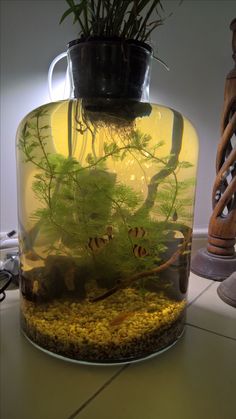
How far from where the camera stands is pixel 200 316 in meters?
0.53

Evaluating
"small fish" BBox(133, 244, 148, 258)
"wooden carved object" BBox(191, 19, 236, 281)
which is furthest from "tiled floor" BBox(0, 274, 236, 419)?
"wooden carved object" BBox(191, 19, 236, 281)

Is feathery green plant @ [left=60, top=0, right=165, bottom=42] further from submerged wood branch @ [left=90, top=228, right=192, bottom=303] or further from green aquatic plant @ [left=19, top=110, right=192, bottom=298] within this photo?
submerged wood branch @ [left=90, top=228, right=192, bottom=303]

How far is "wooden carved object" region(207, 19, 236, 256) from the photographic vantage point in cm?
64

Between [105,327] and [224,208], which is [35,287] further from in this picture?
[224,208]

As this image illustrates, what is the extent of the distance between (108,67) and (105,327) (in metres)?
0.33

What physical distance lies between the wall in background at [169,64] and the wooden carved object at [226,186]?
224 mm

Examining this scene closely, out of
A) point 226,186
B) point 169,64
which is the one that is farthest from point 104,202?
point 169,64

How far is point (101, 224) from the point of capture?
401 millimetres

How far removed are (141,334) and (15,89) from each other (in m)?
0.61

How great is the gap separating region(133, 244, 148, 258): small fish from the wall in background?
0.47 metres

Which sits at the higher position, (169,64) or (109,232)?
(169,64)

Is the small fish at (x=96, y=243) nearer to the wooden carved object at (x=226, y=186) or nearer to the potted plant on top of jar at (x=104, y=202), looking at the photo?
the potted plant on top of jar at (x=104, y=202)

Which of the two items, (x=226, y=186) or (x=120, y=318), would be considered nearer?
(x=120, y=318)

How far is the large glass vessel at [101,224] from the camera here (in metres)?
0.39
